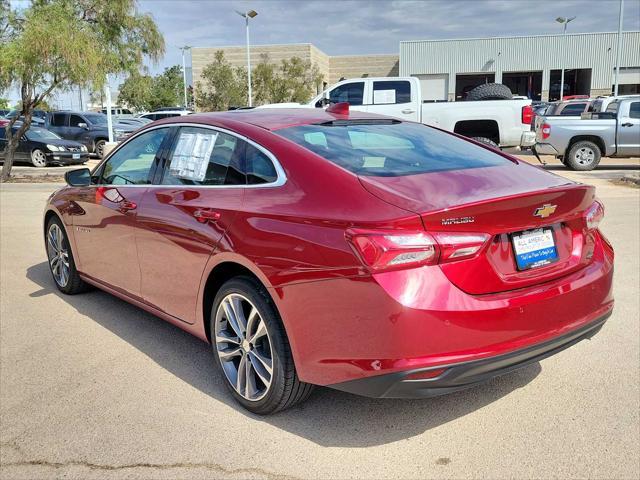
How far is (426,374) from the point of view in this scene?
273cm

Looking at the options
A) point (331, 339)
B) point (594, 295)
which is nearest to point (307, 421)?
point (331, 339)

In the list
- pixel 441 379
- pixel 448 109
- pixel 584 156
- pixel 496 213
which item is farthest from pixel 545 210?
pixel 584 156

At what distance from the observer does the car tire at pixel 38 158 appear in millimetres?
19938

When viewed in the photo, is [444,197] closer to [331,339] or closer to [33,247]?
[331,339]

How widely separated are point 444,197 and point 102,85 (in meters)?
15.7

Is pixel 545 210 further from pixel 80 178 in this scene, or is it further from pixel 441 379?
pixel 80 178

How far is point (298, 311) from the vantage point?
298cm

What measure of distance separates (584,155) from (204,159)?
14.8 m

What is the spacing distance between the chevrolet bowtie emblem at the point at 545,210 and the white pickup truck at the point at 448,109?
10705mm

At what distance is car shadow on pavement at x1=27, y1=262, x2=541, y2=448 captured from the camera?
128 inches

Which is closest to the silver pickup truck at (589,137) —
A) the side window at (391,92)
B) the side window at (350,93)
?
the side window at (391,92)

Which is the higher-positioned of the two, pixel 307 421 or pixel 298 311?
pixel 298 311

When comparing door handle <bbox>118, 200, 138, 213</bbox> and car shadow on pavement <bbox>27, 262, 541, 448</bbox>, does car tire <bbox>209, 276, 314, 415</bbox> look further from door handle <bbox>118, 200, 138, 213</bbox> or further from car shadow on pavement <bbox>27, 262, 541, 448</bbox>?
door handle <bbox>118, 200, 138, 213</bbox>

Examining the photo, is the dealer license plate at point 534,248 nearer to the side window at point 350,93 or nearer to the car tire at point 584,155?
the side window at point 350,93
